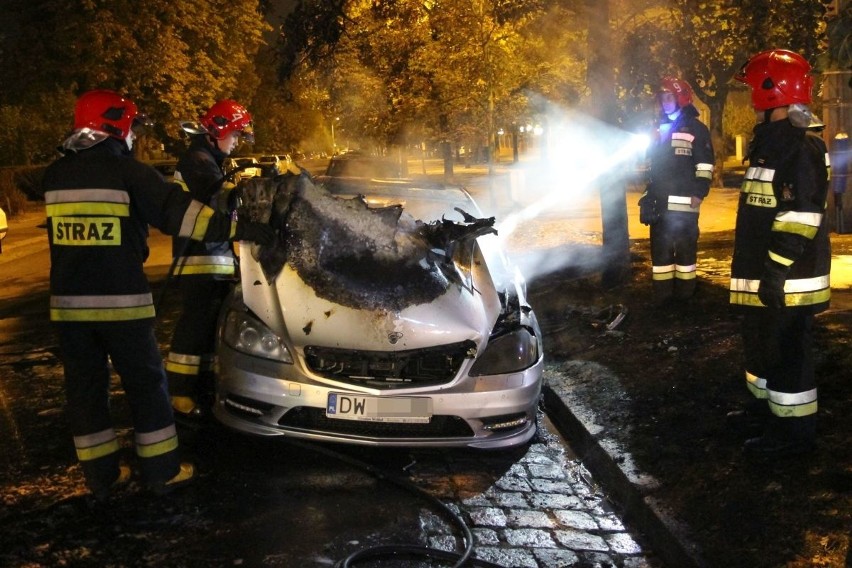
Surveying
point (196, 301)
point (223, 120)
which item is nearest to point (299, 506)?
point (196, 301)

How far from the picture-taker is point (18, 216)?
79.5 feet

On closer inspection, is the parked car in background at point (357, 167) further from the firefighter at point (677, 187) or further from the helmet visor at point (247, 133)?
the helmet visor at point (247, 133)

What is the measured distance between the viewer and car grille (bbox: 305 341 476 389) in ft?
14.5

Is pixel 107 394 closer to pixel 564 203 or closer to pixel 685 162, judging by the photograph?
pixel 685 162

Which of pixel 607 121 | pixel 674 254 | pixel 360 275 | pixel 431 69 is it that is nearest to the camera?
pixel 360 275

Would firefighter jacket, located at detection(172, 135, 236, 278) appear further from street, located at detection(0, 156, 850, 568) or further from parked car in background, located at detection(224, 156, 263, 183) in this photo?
street, located at detection(0, 156, 850, 568)

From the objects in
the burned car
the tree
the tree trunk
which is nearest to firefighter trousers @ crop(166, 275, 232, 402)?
the burned car

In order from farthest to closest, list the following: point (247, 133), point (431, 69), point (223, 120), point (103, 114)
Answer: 1. point (431, 69)
2. point (247, 133)
3. point (223, 120)
4. point (103, 114)

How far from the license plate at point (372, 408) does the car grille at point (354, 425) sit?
0.05 m

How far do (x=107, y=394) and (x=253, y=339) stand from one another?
2.58 feet

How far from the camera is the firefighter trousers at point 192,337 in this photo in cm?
543

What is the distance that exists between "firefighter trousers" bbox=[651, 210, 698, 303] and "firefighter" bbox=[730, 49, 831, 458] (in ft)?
9.47

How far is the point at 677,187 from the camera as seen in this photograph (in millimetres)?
7336

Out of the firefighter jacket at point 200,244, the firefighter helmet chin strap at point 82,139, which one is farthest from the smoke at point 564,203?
the firefighter helmet chin strap at point 82,139
